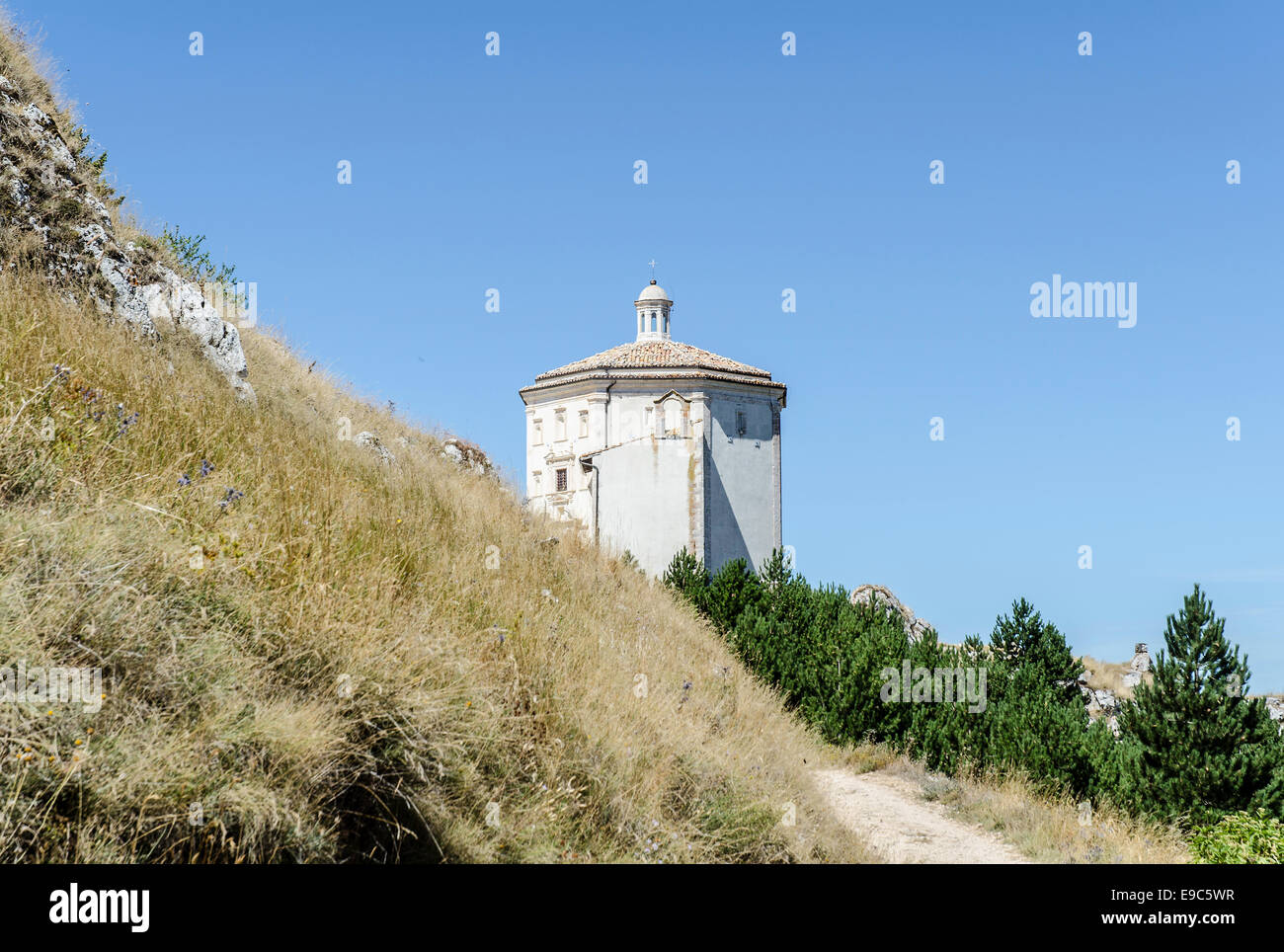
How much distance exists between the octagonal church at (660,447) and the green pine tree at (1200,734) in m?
15.2

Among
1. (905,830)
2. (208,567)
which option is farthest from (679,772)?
(905,830)

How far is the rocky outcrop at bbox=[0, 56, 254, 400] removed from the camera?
30.2ft

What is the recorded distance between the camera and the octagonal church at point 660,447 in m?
31.2

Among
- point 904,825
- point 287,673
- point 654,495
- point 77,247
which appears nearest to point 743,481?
point 654,495

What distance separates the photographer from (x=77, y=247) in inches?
376

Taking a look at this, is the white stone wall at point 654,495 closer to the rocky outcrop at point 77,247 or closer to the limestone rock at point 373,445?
the limestone rock at point 373,445

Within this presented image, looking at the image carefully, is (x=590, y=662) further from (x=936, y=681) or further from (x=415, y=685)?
(x=936, y=681)

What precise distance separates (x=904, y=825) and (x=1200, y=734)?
5619 millimetres

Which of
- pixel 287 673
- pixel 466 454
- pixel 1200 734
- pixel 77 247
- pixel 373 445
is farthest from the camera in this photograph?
pixel 466 454

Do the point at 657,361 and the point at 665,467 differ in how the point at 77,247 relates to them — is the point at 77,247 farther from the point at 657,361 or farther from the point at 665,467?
the point at 657,361

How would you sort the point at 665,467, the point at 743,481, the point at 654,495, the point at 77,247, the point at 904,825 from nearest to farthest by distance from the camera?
the point at 77,247 → the point at 904,825 → the point at 654,495 → the point at 665,467 → the point at 743,481

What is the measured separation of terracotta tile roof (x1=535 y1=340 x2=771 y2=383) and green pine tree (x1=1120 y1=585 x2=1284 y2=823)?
26007 millimetres

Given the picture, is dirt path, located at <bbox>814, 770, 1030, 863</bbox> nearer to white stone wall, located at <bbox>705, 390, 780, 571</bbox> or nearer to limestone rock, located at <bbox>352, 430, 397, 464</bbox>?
limestone rock, located at <bbox>352, 430, 397, 464</bbox>
